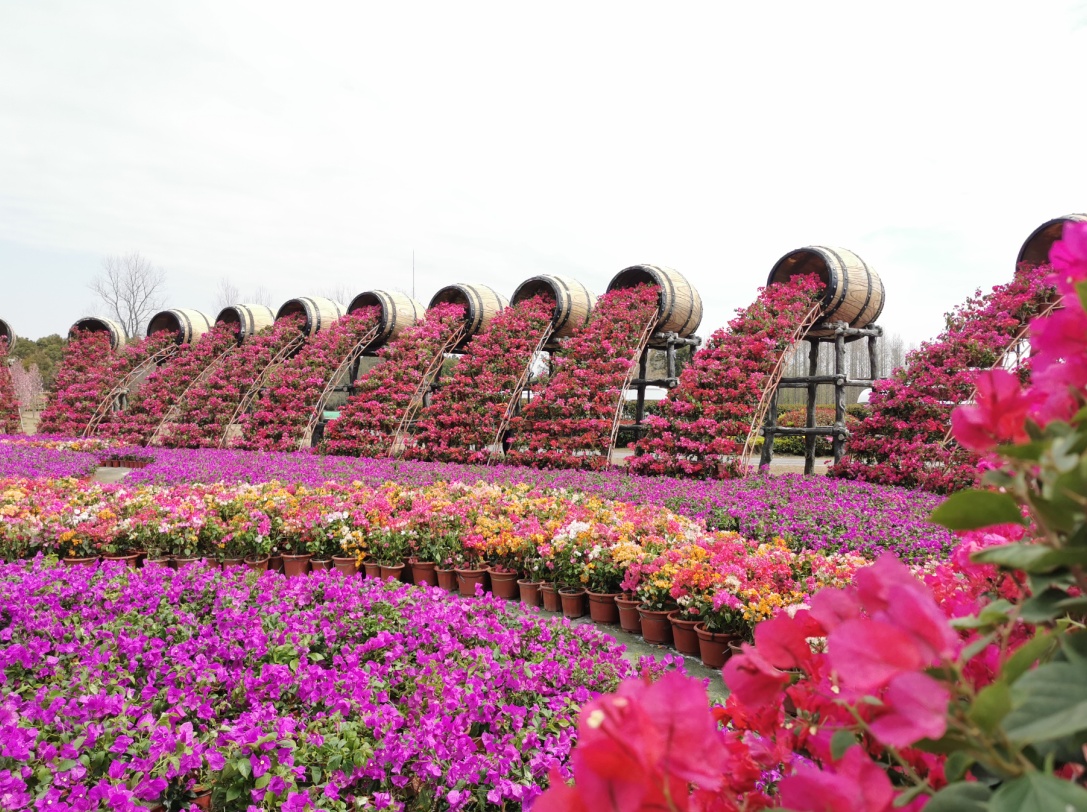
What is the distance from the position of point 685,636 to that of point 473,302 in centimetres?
1185

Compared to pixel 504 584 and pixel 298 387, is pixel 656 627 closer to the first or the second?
pixel 504 584

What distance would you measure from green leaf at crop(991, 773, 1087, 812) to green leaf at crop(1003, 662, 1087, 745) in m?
0.02

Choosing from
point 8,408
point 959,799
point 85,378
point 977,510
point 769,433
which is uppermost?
point 85,378

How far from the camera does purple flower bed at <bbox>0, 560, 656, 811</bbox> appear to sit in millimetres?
1965

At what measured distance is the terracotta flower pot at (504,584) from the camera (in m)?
4.98

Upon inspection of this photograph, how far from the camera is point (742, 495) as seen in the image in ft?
23.7

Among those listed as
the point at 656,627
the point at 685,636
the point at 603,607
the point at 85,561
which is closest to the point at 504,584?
the point at 603,607

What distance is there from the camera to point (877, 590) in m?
0.51

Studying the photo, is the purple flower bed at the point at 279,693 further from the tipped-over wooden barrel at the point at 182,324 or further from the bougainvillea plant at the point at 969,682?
the tipped-over wooden barrel at the point at 182,324

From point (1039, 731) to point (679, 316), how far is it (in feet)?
41.6

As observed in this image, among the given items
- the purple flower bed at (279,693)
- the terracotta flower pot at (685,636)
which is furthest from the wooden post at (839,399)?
the purple flower bed at (279,693)

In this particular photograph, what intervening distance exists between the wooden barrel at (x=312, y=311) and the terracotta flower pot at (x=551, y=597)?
46.2 ft

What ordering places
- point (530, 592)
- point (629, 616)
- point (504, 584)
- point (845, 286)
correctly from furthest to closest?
1. point (845, 286)
2. point (504, 584)
3. point (530, 592)
4. point (629, 616)

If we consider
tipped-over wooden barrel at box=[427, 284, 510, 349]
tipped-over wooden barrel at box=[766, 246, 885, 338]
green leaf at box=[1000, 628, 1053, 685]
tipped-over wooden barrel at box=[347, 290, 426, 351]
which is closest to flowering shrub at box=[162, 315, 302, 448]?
tipped-over wooden barrel at box=[347, 290, 426, 351]
